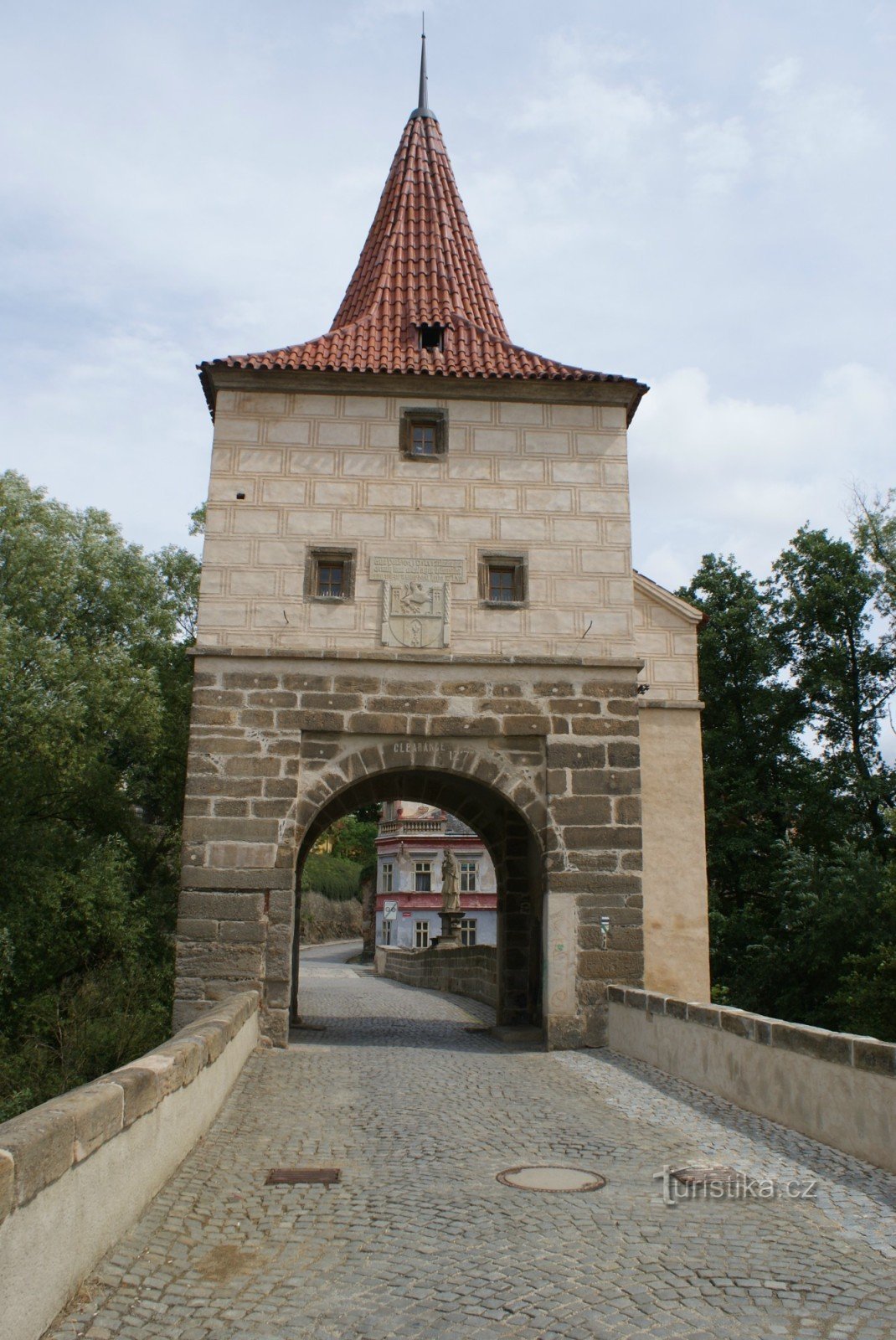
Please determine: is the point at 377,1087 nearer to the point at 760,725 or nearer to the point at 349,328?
the point at 349,328

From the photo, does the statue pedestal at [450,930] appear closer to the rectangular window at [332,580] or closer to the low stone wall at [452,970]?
the low stone wall at [452,970]

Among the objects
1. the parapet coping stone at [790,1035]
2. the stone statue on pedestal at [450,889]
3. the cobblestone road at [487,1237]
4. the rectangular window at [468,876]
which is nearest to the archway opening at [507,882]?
the parapet coping stone at [790,1035]

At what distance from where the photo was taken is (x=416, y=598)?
492 inches

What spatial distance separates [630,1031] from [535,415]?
6883mm

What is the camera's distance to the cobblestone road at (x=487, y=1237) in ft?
12.1

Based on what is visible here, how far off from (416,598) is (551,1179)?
7.70 m

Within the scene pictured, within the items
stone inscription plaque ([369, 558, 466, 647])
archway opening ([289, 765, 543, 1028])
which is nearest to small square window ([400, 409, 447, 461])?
stone inscription plaque ([369, 558, 466, 647])

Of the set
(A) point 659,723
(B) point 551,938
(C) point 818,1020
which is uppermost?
(A) point 659,723

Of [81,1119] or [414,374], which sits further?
[414,374]

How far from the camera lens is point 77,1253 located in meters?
3.83

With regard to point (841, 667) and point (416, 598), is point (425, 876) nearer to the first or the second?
point (841, 667)

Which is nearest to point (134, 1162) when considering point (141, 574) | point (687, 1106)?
point (687, 1106)

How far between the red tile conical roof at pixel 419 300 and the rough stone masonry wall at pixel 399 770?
3.54 metres

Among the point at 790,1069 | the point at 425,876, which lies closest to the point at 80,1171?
the point at 790,1069
